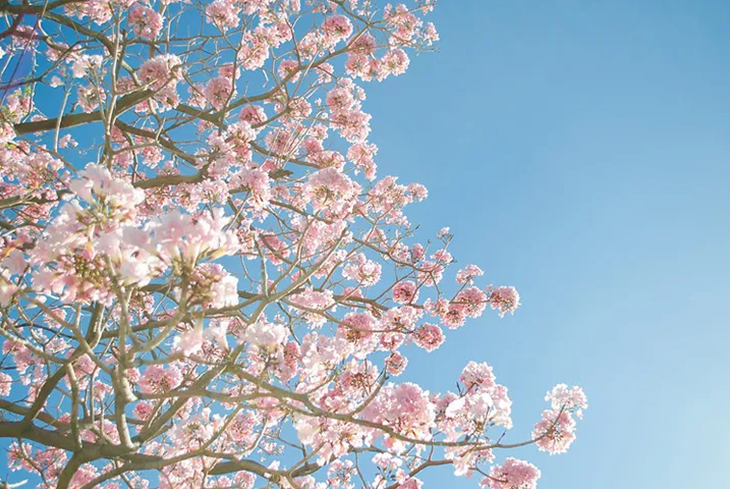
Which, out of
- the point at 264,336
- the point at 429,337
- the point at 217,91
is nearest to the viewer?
the point at 264,336

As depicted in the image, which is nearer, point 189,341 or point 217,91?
point 189,341

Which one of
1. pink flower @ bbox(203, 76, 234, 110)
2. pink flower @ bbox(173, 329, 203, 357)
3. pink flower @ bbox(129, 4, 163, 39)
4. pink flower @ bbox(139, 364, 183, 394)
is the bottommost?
pink flower @ bbox(173, 329, 203, 357)

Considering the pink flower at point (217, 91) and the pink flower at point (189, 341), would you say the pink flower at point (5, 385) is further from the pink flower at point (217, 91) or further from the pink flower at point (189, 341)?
the pink flower at point (189, 341)

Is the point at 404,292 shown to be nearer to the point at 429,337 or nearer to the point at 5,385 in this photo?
the point at 429,337

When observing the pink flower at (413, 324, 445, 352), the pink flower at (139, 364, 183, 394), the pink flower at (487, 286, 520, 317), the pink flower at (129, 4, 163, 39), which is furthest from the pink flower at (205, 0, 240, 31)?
the pink flower at (487, 286, 520, 317)

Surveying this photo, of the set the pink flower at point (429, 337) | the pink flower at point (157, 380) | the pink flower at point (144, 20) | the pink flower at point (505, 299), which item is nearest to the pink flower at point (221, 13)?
the pink flower at point (144, 20)

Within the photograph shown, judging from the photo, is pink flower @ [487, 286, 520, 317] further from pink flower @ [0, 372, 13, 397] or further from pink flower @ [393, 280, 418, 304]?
pink flower @ [0, 372, 13, 397]

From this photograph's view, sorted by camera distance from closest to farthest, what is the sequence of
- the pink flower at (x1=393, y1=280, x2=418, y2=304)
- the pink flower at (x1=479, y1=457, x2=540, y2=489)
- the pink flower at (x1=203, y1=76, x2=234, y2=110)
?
the pink flower at (x1=479, y1=457, x2=540, y2=489)
the pink flower at (x1=203, y1=76, x2=234, y2=110)
the pink flower at (x1=393, y1=280, x2=418, y2=304)

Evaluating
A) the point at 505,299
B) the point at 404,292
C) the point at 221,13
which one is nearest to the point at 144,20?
the point at 221,13

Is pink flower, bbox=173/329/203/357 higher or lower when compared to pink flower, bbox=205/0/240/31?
lower

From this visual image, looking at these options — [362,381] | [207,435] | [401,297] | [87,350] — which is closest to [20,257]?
[87,350]

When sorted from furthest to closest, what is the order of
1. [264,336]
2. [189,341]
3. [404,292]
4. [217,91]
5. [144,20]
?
[404,292]
[217,91]
[144,20]
[264,336]
[189,341]

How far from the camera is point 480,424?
2.39m

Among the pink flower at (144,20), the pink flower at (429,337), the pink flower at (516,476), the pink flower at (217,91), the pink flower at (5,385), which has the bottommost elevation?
the pink flower at (516,476)
